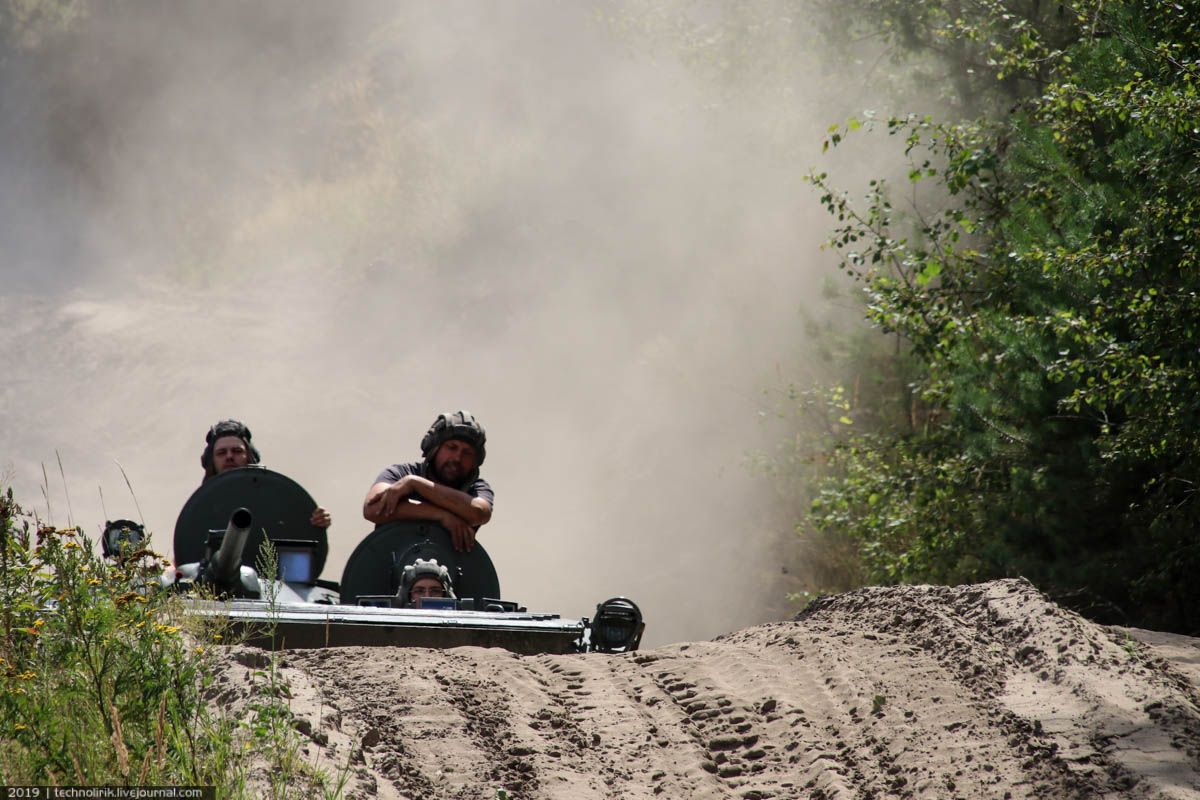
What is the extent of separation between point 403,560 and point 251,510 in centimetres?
115

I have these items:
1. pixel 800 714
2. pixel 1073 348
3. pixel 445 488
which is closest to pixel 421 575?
pixel 445 488

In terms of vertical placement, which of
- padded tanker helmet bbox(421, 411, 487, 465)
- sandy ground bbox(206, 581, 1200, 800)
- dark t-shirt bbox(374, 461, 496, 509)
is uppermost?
padded tanker helmet bbox(421, 411, 487, 465)

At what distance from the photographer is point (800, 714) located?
6082 millimetres

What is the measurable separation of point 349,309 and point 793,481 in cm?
1813

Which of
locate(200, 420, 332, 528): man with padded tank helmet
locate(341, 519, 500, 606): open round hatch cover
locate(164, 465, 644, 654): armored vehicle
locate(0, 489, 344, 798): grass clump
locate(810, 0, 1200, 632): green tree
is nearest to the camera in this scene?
locate(0, 489, 344, 798): grass clump

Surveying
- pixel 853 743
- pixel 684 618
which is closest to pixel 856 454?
pixel 853 743

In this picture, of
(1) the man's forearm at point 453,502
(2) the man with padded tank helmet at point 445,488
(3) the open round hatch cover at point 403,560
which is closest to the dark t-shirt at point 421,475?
A: (2) the man with padded tank helmet at point 445,488

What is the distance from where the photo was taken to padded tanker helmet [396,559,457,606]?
849 cm

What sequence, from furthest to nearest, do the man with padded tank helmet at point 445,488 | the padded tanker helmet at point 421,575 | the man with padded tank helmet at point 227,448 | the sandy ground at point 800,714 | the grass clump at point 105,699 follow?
1. the man with padded tank helmet at point 227,448
2. the man with padded tank helmet at point 445,488
3. the padded tanker helmet at point 421,575
4. the sandy ground at point 800,714
5. the grass clump at point 105,699

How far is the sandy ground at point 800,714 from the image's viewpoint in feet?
17.2

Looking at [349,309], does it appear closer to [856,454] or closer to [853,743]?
[856,454]

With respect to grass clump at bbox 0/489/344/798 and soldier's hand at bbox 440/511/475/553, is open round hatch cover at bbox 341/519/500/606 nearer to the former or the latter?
soldier's hand at bbox 440/511/475/553

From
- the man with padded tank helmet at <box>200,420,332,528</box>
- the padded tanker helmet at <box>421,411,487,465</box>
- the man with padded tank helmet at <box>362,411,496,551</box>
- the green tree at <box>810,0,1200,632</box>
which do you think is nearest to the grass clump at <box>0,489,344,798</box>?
the man with padded tank helmet at <box>362,411,496,551</box>

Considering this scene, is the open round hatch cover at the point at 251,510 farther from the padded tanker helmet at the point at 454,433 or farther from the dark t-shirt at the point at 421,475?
the padded tanker helmet at the point at 454,433
